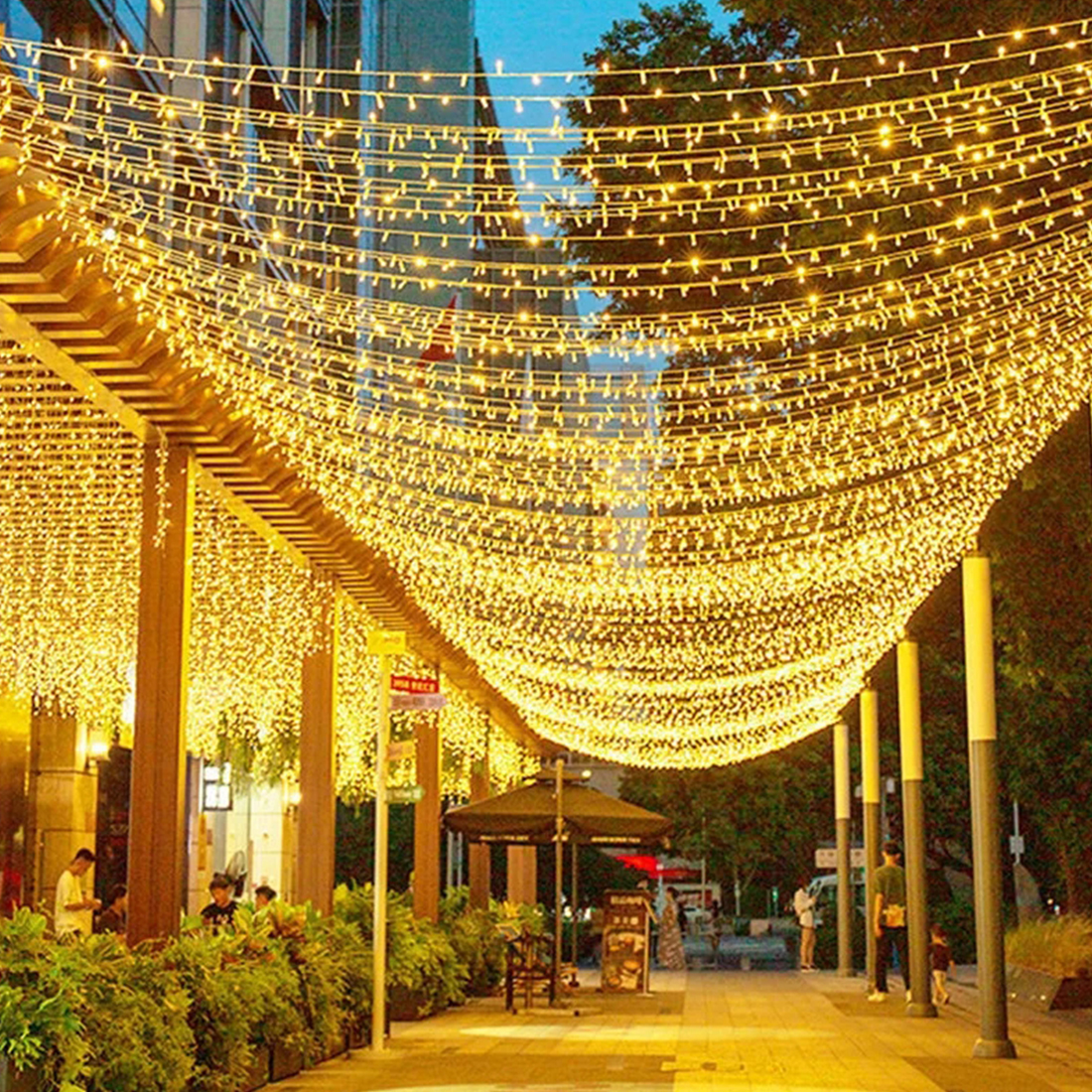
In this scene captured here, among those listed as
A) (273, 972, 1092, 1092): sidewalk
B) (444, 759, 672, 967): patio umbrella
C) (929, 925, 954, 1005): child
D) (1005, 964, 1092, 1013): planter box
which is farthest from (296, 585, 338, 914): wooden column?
(1005, 964, 1092, 1013): planter box

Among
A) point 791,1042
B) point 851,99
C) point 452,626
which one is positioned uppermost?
point 851,99

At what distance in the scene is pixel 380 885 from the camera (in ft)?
46.9

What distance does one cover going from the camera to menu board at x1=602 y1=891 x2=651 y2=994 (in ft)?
78.1

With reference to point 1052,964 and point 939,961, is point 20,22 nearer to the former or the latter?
point 939,961

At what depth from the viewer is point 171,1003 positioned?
32.2ft

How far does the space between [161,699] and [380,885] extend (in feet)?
10.7

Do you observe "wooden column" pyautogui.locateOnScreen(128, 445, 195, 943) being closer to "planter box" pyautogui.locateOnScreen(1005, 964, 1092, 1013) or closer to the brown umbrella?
the brown umbrella

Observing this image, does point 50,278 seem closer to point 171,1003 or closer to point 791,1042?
point 171,1003

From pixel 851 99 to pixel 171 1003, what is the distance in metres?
10.1

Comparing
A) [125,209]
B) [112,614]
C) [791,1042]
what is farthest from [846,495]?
[125,209]

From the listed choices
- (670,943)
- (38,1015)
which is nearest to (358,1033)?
(38,1015)

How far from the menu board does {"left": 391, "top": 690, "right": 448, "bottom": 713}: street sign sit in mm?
9757

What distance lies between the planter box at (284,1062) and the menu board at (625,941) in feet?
36.0

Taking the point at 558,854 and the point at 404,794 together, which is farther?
the point at 558,854
